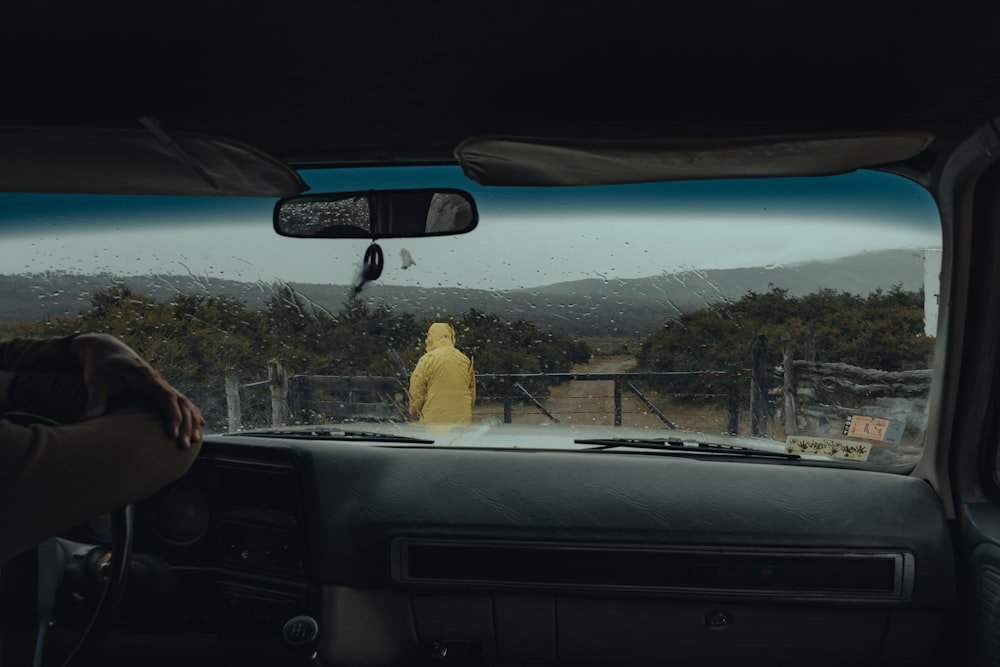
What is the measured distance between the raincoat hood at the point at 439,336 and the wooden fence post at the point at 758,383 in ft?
4.00

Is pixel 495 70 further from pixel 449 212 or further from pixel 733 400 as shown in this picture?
pixel 733 400

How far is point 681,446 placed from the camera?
3643mm

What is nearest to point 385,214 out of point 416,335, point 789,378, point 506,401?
→ point 416,335

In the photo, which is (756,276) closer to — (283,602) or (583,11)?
(583,11)

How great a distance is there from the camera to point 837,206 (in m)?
3.39

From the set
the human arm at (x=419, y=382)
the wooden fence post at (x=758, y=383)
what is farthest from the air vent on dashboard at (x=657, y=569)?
the human arm at (x=419, y=382)

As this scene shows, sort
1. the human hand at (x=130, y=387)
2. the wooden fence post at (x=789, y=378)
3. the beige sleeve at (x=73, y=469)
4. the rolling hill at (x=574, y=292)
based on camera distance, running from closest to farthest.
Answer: the beige sleeve at (x=73, y=469), the human hand at (x=130, y=387), the rolling hill at (x=574, y=292), the wooden fence post at (x=789, y=378)

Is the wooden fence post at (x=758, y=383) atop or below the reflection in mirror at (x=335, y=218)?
below

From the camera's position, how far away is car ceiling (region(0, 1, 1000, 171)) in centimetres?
236

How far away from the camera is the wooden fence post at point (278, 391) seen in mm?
3893

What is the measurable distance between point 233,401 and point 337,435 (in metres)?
0.48

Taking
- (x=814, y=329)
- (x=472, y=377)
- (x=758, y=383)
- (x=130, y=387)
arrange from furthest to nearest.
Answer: (x=472, y=377) → (x=758, y=383) → (x=814, y=329) → (x=130, y=387)

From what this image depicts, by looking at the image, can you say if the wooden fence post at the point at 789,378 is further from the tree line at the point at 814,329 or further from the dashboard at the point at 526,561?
the dashboard at the point at 526,561

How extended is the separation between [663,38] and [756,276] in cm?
114
